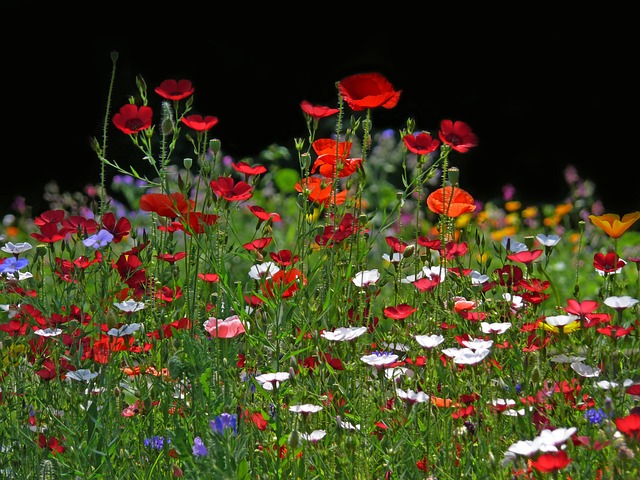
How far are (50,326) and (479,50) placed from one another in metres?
6.02

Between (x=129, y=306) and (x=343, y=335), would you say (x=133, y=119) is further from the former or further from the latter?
(x=343, y=335)

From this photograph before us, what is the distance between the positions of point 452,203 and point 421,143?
176mm

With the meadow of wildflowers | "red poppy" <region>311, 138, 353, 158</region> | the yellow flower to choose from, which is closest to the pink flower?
the meadow of wildflowers

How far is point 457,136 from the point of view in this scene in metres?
2.05

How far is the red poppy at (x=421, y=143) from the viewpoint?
2057mm

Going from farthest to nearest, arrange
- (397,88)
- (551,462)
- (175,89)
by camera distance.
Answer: (397,88) → (175,89) → (551,462)

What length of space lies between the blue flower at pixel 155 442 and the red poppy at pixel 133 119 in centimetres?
69

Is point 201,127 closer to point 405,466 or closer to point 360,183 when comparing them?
point 360,183

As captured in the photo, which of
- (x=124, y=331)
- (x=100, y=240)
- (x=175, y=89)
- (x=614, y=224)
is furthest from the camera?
(x=175, y=89)

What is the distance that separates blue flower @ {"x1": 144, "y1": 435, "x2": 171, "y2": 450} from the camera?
1.75 metres

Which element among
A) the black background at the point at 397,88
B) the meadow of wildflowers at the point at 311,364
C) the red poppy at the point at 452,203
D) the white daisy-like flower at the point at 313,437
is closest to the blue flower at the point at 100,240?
the meadow of wildflowers at the point at 311,364

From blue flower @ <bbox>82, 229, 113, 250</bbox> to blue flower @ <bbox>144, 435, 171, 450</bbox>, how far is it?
0.41 meters

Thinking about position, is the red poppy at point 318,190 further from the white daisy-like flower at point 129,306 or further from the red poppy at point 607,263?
the red poppy at point 607,263

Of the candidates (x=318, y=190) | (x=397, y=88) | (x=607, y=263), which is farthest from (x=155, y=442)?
(x=397, y=88)
